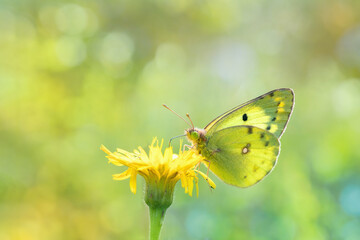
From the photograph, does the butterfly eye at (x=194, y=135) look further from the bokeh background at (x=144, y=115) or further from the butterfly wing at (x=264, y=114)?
the bokeh background at (x=144, y=115)

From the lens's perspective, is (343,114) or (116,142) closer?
(343,114)

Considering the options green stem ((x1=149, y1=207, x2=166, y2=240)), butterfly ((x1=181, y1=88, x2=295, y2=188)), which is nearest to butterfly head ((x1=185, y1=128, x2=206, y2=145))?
butterfly ((x1=181, y1=88, x2=295, y2=188))

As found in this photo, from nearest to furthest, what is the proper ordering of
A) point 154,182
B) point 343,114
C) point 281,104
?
point 154,182, point 281,104, point 343,114

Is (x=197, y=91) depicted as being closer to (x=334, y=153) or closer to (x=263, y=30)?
(x=334, y=153)

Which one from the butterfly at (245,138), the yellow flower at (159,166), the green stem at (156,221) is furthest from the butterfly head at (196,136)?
the green stem at (156,221)

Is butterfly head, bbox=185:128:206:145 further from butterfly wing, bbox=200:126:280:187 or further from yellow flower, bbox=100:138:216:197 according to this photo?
yellow flower, bbox=100:138:216:197

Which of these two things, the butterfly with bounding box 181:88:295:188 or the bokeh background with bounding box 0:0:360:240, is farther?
the bokeh background with bounding box 0:0:360:240

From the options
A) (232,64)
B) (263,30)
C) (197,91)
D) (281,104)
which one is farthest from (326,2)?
(281,104)
